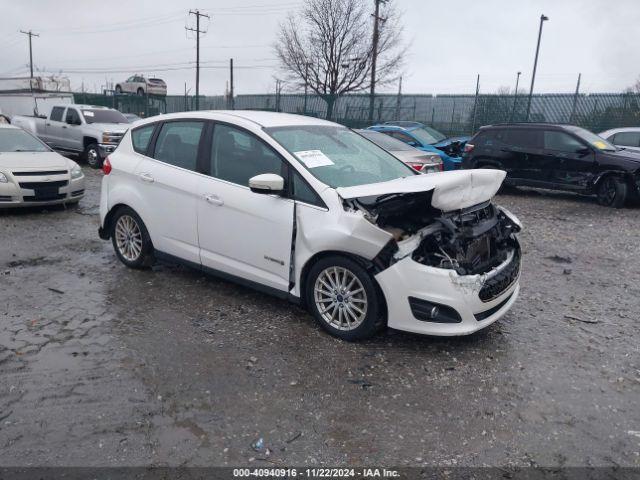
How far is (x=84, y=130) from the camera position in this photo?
1453 cm

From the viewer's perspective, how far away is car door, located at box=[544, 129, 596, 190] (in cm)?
1040

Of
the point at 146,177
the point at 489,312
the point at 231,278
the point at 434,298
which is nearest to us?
the point at 434,298

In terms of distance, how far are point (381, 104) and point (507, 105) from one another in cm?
606

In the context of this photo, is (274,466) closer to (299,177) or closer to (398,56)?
(299,177)

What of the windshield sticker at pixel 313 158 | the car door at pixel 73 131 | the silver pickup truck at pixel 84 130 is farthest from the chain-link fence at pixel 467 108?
the windshield sticker at pixel 313 158

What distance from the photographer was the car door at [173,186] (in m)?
4.89

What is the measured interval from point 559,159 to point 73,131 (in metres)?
12.9

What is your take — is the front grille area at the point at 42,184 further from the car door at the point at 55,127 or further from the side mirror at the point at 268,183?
the car door at the point at 55,127

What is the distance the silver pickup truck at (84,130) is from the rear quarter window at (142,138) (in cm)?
927

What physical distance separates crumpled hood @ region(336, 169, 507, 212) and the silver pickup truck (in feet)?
38.8

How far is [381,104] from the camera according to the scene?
24922mm

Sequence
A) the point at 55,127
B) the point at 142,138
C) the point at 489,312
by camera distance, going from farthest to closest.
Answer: the point at 55,127, the point at 142,138, the point at 489,312

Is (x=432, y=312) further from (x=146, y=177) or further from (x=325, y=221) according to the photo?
(x=146, y=177)

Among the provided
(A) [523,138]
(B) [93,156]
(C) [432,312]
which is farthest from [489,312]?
(B) [93,156]
